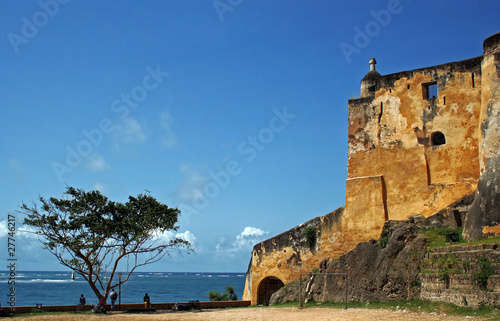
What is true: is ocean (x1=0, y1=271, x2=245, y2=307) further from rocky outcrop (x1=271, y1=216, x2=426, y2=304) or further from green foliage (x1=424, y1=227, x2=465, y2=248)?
green foliage (x1=424, y1=227, x2=465, y2=248)

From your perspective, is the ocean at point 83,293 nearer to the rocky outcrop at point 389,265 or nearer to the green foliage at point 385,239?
the rocky outcrop at point 389,265

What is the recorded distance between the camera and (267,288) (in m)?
27.4

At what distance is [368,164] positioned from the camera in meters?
24.5

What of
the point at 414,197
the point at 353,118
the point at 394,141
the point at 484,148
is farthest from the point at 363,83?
the point at 484,148

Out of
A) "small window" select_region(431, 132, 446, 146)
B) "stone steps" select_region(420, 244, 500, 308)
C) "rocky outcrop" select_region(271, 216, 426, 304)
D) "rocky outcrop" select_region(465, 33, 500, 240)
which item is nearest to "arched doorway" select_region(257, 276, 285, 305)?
"rocky outcrop" select_region(271, 216, 426, 304)

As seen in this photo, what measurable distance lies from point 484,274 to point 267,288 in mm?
14495

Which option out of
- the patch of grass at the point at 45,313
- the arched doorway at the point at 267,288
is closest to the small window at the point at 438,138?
the arched doorway at the point at 267,288

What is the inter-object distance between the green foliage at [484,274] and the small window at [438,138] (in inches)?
360

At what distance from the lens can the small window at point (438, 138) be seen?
23.0m

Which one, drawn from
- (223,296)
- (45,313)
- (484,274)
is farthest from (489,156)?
(223,296)

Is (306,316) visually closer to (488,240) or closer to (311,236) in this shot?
(488,240)

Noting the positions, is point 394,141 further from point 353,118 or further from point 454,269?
point 454,269

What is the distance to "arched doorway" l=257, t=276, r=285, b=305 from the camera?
27.0 m

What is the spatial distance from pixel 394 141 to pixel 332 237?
17.8 ft
